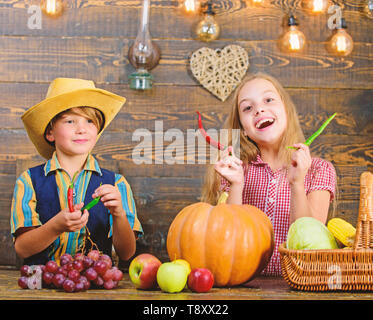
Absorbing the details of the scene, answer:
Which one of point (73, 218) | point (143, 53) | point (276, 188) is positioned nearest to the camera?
point (73, 218)

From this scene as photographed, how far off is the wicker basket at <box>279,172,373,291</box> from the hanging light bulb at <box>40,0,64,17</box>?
180 centimetres

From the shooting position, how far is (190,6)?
2377 millimetres

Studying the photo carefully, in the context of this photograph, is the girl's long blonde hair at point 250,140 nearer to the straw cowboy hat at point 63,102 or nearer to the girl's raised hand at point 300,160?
the girl's raised hand at point 300,160

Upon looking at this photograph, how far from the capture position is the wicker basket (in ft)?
3.75

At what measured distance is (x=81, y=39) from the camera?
7.85 ft

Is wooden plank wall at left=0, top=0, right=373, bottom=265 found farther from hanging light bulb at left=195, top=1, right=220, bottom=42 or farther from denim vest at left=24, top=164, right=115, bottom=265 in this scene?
denim vest at left=24, top=164, right=115, bottom=265

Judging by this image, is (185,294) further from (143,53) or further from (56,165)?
(143,53)

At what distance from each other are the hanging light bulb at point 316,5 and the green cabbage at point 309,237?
4.99 ft

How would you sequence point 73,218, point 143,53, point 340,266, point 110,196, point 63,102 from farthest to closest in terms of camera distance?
point 143,53 < point 63,102 < point 110,196 < point 73,218 < point 340,266

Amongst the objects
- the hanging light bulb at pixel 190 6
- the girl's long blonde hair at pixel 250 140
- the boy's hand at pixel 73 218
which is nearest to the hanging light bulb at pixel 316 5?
the hanging light bulb at pixel 190 6

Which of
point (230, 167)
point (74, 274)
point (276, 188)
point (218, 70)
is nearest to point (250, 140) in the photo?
point (276, 188)

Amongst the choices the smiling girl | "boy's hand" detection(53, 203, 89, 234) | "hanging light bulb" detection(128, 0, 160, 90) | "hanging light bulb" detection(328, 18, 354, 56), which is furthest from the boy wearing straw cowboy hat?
"hanging light bulb" detection(328, 18, 354, 56)

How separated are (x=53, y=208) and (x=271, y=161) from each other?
2.76 ft
